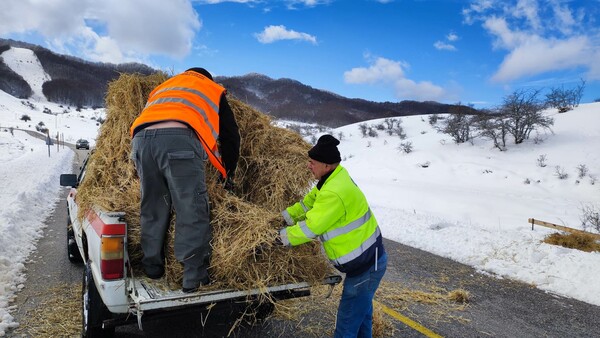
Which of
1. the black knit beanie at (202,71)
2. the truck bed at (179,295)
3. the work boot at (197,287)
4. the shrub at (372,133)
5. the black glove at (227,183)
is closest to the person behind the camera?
the truck bed at (179,295)

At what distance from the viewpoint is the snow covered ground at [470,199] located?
6.40m

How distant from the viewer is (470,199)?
1612 cm

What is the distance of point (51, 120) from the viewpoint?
8844cm

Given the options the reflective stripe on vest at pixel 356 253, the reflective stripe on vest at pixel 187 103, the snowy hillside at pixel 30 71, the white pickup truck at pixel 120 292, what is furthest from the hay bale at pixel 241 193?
the snowy hillside at pixel 30 71

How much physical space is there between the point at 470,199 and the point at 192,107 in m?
15.0

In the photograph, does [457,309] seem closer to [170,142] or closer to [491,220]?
[170,142]

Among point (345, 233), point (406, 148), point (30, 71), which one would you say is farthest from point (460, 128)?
point (30, 71)

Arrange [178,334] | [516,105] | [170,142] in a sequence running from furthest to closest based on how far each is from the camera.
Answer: [516,105], [178,334], [170,142]

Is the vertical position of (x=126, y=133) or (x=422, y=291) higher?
(x=126, y=133)

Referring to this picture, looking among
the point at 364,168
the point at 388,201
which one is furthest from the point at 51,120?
the point at 388,201

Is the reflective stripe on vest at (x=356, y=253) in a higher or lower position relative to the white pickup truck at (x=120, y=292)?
higher

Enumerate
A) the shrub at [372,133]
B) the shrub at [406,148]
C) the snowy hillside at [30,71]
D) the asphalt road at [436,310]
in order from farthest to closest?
the snowy hillside at [30,71] < the shrub at [372,133] < the shrub at [406,148] < the asphalt road at [436,310]

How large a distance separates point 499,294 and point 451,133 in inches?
920

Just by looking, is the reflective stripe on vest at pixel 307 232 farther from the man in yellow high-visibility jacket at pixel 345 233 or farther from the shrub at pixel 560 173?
the shrub at pixel 560 173
